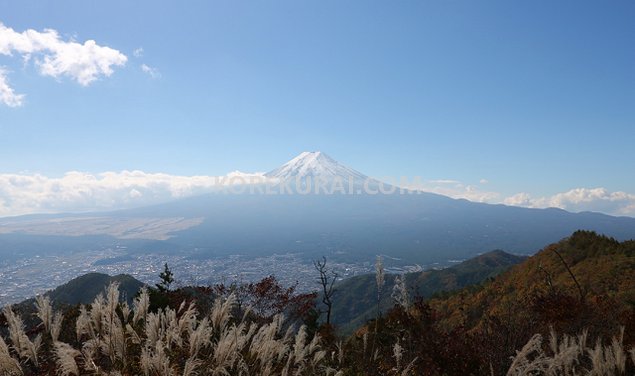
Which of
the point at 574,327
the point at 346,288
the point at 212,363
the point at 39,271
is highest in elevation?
the point at 212,363

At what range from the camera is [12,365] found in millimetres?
3990

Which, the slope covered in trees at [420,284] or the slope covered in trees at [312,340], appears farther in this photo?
the slope covered in trees at [420,284]

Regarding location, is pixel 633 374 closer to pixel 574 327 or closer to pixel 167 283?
pixel 574 327

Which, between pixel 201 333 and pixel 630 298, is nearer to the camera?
pixel 201 333

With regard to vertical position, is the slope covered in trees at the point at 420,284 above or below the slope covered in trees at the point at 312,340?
below

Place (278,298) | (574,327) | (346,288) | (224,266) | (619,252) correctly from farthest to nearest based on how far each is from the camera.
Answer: (224,266)
(346,288)
(619,252)
(278,298)
(574,327)

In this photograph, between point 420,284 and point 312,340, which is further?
point 420,284

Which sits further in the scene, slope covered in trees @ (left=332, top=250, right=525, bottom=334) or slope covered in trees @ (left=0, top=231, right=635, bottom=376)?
slope covered in trees @ (left=332, top=250, right=525, bottom=334)

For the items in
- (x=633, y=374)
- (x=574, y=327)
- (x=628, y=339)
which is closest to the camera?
(x=633, y=374)

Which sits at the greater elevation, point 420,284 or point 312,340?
point 312,340

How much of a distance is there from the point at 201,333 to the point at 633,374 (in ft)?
20.8

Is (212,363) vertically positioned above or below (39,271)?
above

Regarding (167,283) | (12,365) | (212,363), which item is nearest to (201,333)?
(212,363)

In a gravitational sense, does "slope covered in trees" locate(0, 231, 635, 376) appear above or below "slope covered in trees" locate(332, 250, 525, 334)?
above
